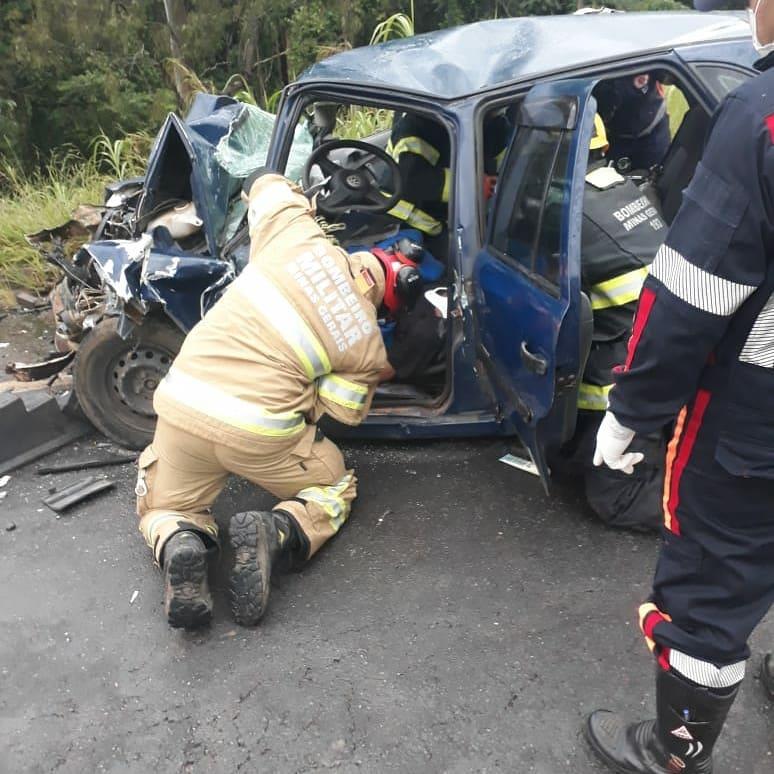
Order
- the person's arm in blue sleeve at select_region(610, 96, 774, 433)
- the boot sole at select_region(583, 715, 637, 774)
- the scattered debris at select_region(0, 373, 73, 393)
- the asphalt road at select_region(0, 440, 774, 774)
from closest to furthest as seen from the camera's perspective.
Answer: the person's arm in blue sleeve at select_region(610, 96, 774, 433) → the boot sole at select_region(583, 715, 637, 774) → the asphalt road at select_region(0, 440, 774, 774) → the scattered debris at select_region(0, 373, 73, 393)

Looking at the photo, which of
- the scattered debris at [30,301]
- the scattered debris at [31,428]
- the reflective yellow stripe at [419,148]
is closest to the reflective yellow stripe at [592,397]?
the reflective yellow stripe at [419,148]

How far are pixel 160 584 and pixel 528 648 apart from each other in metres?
1.38

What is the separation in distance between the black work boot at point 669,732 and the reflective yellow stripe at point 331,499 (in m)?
1.19

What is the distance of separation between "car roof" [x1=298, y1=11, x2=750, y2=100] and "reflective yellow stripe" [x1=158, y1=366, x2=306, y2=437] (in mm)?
1351

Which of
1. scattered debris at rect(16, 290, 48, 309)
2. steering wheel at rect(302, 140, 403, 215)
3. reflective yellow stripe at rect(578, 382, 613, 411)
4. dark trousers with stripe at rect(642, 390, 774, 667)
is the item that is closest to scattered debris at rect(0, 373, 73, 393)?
scattered debris at rect(16, 290, 48, 309)

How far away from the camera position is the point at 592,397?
2.62 meters

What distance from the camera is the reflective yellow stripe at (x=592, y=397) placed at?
2588 mm

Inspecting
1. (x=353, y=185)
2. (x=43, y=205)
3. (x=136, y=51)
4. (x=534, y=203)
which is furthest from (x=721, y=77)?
(x=136, y=51)

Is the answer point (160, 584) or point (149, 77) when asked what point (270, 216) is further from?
point (149, 77)

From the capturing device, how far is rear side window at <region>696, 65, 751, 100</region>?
252 centimetres

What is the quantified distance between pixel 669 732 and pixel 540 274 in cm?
138

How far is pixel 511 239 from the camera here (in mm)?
2658

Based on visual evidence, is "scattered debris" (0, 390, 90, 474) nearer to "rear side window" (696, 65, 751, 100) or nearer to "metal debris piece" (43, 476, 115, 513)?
"metal debris piece" (43, 476, 115, 513)

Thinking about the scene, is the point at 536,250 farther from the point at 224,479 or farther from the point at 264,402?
the point at 224,479
